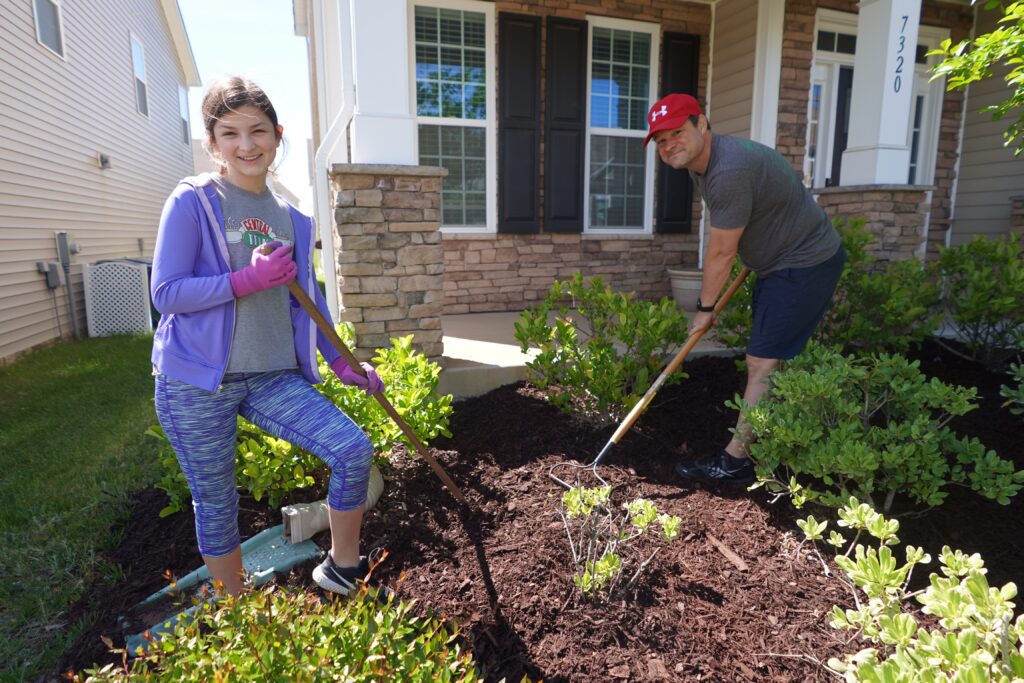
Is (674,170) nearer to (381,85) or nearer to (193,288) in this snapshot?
(381,85)

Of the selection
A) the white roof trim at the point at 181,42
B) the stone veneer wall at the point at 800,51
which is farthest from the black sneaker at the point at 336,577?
the white roof trim at the point at 181,42

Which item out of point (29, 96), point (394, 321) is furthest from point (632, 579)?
point (29, 96)

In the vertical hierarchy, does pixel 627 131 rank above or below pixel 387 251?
above

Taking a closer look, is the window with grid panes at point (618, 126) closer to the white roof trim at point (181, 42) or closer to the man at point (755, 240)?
the man at point (755, 240)

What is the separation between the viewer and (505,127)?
621cm

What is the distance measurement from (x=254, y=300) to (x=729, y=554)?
71.8 inches

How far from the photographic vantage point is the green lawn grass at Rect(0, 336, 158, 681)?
210 cm

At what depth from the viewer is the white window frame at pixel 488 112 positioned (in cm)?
584

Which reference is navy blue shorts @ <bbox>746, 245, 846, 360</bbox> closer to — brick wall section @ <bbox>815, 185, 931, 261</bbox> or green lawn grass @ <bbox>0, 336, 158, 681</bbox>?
brick wall section @ <bbox>815, 185, 931, 261</bbox>

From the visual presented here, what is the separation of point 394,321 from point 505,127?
10.9 ft

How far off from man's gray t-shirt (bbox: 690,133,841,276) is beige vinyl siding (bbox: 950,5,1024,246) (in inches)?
227

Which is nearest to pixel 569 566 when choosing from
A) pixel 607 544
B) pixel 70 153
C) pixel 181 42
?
pixel 607 544

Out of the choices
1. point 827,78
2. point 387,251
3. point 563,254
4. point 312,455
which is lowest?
point 312,455

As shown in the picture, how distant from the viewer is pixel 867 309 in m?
3.91
